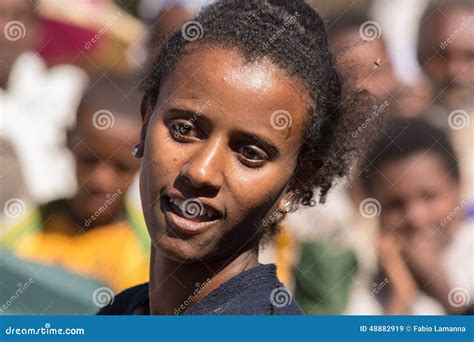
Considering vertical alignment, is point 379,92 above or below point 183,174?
above

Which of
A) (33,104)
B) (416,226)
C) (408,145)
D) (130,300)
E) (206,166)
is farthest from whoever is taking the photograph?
(33,104)

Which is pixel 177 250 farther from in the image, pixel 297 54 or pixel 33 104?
pixel 33 104

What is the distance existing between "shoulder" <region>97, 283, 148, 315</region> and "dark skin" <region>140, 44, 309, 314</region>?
286 mm

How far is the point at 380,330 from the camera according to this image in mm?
3889

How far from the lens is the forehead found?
2445mm

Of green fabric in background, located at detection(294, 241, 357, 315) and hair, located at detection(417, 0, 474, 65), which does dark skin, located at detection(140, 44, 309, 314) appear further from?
hair, located at detection(417, 0, 474, 65)

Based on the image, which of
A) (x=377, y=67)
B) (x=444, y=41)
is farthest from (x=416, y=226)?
(x=444, y=41)

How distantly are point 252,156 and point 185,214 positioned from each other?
0.29m

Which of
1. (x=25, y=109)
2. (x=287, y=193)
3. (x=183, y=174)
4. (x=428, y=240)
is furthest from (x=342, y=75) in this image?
(x=25, y=109)

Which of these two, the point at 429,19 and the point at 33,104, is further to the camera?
the point at 33,104

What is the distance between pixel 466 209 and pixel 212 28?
210 cm

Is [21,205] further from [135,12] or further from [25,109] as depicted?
[135,12]

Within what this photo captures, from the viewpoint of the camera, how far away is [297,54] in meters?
2.47

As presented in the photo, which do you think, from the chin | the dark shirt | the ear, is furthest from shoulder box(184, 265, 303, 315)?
the ear
